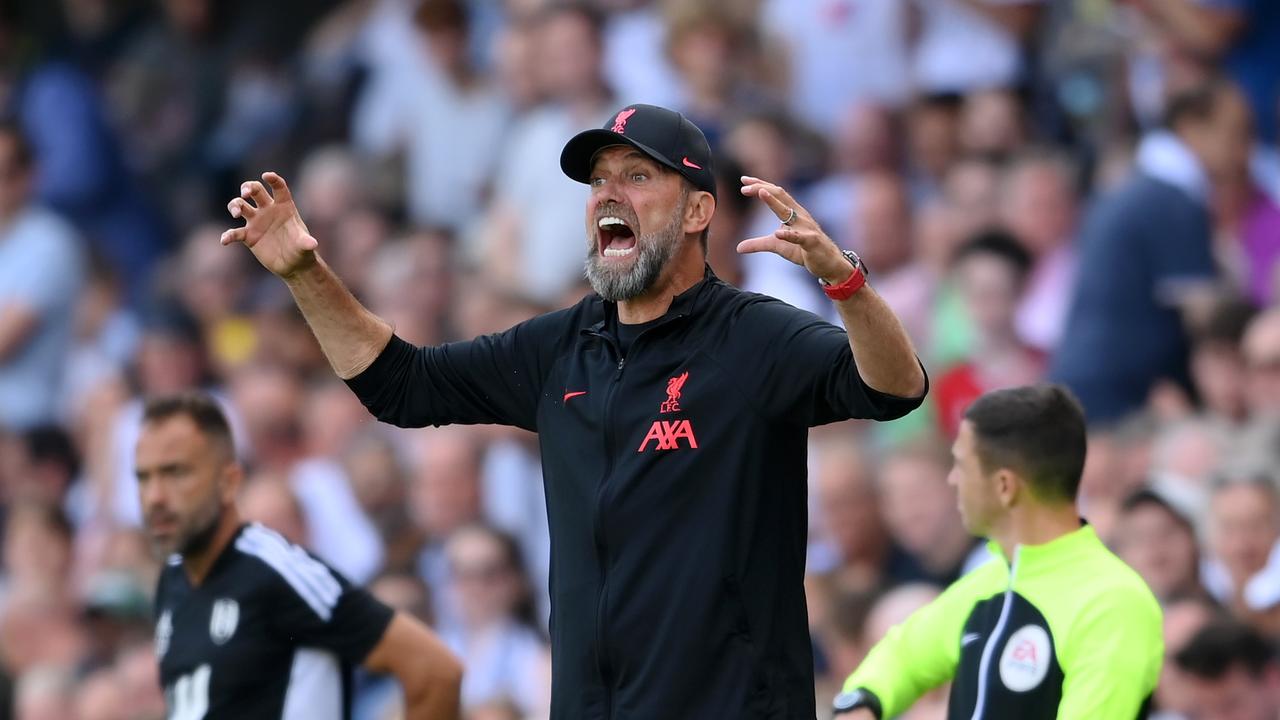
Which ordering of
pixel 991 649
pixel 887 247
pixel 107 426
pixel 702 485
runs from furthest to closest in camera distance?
pixel 107 426
pixel 887 247
pixel 991 649
pixel 702 485

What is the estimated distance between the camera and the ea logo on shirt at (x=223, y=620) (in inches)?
256

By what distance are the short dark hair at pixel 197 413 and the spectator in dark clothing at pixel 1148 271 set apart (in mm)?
3791

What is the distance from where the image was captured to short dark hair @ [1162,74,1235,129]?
29.9 ft

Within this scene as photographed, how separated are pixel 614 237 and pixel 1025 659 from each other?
150 cm

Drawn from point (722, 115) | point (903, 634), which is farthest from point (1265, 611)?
point (722, 115)

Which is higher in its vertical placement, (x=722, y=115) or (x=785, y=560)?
(x=722, y=115)

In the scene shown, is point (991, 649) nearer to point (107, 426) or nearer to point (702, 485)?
point (702, 485)

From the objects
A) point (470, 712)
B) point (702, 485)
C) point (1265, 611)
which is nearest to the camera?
point (702, 485)

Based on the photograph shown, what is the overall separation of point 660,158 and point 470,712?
4.39m

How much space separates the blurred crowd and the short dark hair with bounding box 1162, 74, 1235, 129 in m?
0.02

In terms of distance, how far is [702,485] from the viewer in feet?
16.6

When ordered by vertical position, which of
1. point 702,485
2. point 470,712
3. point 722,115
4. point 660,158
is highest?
point 722,115

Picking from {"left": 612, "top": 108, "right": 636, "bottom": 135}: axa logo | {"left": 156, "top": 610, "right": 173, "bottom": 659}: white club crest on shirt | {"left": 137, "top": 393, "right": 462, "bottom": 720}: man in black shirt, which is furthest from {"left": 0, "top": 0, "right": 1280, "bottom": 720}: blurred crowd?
{"left": 612, "top": 108, "right": 636, "bottom": 135}: axa logo

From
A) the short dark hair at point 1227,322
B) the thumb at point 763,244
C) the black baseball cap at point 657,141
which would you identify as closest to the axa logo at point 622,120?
the black baseball cap at point 657,141
